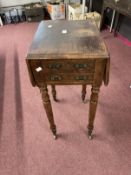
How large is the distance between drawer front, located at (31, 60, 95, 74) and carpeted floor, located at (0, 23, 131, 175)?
67cm

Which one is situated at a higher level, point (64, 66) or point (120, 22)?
point (64, 66)

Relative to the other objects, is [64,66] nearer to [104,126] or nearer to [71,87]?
[104,126]

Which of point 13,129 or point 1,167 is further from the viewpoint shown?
point 13,129

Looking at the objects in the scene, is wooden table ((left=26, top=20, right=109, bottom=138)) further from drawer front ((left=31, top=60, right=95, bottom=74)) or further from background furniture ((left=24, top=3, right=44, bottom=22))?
background furniture ((left=24, top=3, right=44, bottom=22))

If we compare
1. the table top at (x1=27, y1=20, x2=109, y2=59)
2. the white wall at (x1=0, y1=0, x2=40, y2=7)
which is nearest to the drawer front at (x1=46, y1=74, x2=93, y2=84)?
the table top at (x1=27, y1=20, x2=109, y2=59)

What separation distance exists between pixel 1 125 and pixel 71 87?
2.62 feet

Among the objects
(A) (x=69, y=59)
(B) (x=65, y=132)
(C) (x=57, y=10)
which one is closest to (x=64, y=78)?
(A) (x=69, y=59)

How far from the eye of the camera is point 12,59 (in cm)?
228

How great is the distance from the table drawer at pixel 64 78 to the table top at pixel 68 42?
0.12 meters

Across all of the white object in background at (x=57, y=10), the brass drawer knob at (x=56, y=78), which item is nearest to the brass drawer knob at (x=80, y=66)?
the brass drawer knob at (x=56, y=78)

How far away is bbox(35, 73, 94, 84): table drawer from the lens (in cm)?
85

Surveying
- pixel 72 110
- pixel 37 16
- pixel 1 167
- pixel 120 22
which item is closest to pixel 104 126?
pixel 72 110

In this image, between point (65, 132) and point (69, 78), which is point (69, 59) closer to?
point (69, 78)

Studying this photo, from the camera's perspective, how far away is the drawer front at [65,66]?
0.79m
